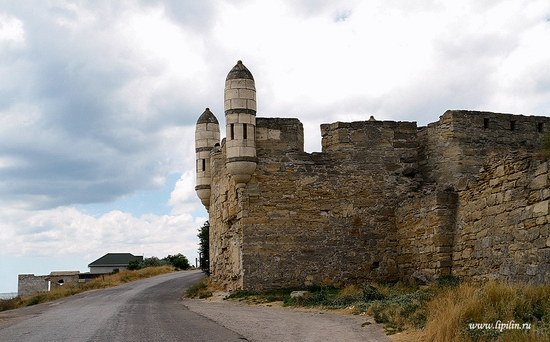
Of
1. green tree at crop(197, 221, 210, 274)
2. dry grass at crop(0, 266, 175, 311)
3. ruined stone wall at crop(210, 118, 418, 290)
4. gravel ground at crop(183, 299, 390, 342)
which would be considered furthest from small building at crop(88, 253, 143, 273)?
gravel ground at crop(183, 299, 390, 342)

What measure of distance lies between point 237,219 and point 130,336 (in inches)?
369

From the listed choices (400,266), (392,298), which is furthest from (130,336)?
(400,266)

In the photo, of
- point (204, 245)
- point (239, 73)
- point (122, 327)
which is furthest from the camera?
point (204, 245)

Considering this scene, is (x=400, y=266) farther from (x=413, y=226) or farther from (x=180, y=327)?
(x=180, y=327)

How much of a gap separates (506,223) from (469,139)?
6027 millimetres

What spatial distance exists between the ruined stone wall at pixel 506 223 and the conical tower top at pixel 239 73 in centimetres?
789

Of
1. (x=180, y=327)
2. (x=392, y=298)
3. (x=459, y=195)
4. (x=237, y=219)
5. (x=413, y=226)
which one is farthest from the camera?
(x=237, y=219)

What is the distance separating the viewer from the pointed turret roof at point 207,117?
82.9 feet

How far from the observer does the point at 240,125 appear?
61.6ft

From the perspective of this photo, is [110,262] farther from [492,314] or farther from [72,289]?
[492,314]

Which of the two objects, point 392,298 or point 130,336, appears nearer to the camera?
point 130,336

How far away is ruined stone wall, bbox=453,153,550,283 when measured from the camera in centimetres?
1194

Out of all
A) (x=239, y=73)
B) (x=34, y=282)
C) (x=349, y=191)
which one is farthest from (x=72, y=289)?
(x=34, y=282)

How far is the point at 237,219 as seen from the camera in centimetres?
1938
